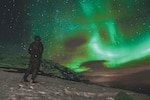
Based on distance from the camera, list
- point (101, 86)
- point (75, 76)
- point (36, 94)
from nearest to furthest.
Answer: point (36, 94) → point (101, 86) → point (75, 76)

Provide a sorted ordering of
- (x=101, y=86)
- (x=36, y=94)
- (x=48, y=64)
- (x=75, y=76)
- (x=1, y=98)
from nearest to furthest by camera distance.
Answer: (x=1, y=98)
(x=36, y=94)
(x=101, y=86)
(x=75, y=76)
(x=48, y=64)

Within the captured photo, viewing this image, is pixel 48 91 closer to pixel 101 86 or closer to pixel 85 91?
pixel 85 91

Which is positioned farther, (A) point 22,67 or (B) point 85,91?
(A) point 22,67

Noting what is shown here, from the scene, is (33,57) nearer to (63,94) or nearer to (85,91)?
(63,94)

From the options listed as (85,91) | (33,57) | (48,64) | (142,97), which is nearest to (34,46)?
(33,57)

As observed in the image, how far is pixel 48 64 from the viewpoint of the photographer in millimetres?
31125

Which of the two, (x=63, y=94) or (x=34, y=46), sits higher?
(x=34, y=46)

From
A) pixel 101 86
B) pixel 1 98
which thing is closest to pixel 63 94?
pixel 1 98

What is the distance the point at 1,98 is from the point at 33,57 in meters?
2.89

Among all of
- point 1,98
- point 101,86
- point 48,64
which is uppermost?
point 48,64

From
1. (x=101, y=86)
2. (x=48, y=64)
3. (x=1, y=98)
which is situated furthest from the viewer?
(x=48, y=64)

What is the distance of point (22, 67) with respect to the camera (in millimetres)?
28922

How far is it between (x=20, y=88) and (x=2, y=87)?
941mm

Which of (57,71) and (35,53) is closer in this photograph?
(35,53)
